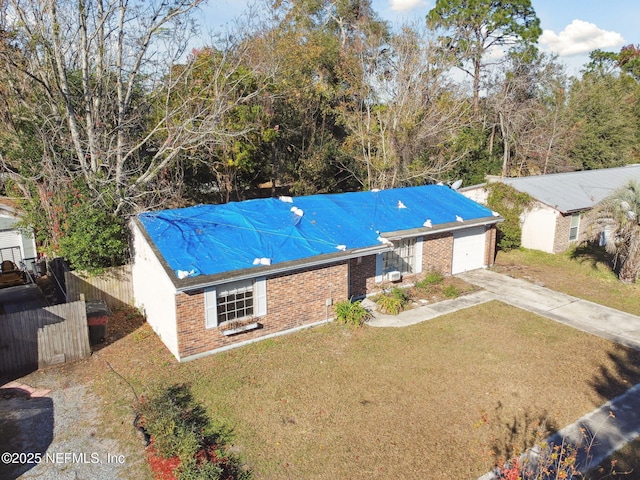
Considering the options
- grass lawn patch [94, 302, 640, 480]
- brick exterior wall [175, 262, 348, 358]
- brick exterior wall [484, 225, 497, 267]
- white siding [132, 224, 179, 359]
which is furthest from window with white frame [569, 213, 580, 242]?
white siding [132, 224, 179, 359]

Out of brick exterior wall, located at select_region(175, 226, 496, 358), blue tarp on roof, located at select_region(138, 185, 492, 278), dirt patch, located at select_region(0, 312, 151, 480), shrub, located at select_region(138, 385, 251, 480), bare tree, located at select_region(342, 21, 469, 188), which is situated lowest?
dirt patch, located at select_region(0, 312, 151, 480)

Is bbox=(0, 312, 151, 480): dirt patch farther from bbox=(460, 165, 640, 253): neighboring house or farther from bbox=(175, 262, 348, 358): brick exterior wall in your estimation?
bbox=(460, 165, 640, 253): neighboring house

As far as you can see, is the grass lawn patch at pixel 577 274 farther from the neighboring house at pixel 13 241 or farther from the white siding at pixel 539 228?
the neighboring house at pixel 13 241

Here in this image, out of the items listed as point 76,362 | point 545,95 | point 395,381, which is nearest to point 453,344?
point 395,381

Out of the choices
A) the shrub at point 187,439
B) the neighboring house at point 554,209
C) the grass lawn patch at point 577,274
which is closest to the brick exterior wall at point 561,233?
the neighboring house at point 554,209

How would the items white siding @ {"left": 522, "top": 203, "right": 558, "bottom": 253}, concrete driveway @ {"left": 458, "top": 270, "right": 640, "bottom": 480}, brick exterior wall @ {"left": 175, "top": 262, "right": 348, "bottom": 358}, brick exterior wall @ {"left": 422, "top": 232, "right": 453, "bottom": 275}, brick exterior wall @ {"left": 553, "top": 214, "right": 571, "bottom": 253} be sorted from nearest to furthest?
concrete driveway @ {"left": 458, "top": 270, "right": 640, "bottom": 480} < brick exterior wall @ {"left": 175, "top": 262, "right": 348, "bottom": 358} < brick exterior wall @ {"left": 422, "top": 232, "right": 453, "bottom": 275} < brick exterior wall @ {"left": 553, "top": 214, "right": 571, "bottom": 253} < white siding @ {"left": 522, "top": 203, "right": 558, "bottom": 253}
